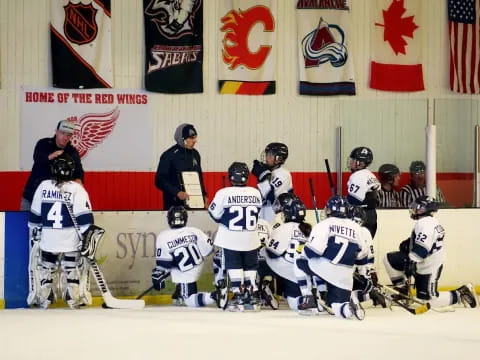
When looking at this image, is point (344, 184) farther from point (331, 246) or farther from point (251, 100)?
point (331, 246)

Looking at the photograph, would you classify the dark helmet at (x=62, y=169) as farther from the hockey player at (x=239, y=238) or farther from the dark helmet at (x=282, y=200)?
the dark helmet at (x=282, y=200)

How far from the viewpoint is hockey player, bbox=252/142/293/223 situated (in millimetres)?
10164

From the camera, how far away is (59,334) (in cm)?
744

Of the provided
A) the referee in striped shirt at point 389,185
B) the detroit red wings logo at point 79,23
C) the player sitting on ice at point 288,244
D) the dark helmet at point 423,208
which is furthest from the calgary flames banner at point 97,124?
the dark helmet at point 423,208

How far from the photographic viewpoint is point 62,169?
9.02 metres

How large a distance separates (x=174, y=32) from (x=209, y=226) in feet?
11.1

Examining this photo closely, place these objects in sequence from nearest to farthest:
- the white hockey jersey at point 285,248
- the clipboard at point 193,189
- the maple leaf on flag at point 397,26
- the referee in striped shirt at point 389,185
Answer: the white hockey jersey at point 285,248 → the clipboard at point 193,189 → the referee in striped shirt at point 389,185 → the maple leaf on flag at point 397,26

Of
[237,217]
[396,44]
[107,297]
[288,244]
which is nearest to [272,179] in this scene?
[288,244]

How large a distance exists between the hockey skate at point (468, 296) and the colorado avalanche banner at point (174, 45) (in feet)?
14.3

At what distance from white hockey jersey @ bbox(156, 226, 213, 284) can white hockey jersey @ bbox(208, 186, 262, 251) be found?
214 mm

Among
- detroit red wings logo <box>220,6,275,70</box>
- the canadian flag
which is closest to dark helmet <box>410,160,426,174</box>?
the canadian flag

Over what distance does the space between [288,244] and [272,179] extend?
1.03 metres

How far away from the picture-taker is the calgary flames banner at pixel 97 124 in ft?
39.8

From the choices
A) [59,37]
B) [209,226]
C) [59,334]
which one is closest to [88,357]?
[59,334]
